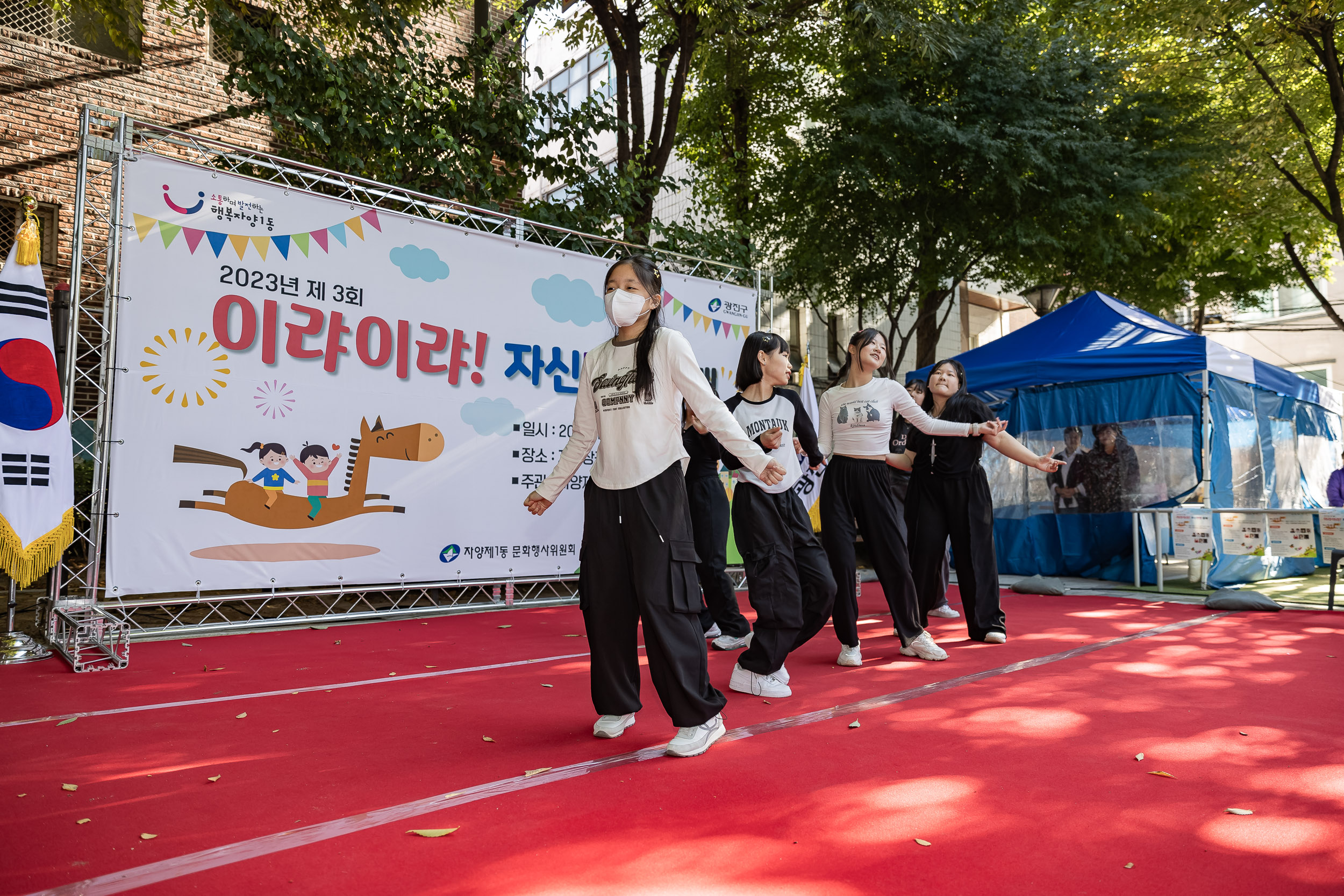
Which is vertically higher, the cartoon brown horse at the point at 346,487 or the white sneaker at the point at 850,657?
the cartoon brown horse at the point at 346,487

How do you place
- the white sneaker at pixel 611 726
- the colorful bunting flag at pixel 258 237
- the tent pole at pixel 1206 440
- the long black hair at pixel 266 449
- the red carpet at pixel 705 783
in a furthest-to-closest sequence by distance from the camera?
the tent pole at pixel 1206 440
the long black hair at pixel 266 449
the colorful bunting flag at pixel 258 237
the white sneaker at pixel 611 726
the red carpet at pixel 705 783

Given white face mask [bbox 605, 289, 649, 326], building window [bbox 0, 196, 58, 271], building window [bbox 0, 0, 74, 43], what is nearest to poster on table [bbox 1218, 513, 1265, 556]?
white face mask [bbox 605, 289, 649, 326]

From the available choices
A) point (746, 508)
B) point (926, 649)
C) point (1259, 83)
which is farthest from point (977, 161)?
point (746, 508)

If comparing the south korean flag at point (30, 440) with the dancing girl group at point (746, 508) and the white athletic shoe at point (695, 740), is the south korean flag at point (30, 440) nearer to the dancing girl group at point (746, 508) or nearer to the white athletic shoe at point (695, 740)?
the dancing girl group at point (746, 508)

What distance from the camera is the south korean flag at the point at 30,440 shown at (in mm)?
4863

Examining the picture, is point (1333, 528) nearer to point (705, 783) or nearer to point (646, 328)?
point (646, 328)

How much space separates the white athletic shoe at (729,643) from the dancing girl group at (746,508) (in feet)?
0.04

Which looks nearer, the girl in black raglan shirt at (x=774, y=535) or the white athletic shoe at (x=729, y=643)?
the girl in black raglan shirt at (x=774, y=535)

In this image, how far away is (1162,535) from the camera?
31.6 feet

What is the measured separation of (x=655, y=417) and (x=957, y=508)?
3099 mm

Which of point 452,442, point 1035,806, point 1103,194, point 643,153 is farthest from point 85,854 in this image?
point 1103,194

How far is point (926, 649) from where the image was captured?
16.1ft

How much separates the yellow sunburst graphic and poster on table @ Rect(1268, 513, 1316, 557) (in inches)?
358

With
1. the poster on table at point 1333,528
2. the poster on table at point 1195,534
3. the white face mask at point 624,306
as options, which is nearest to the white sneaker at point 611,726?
the white face mask at point 624,306
